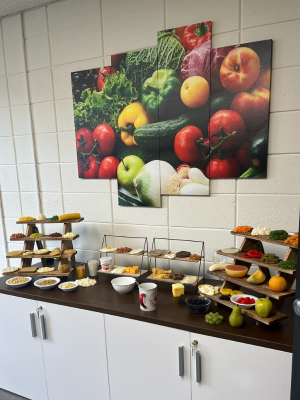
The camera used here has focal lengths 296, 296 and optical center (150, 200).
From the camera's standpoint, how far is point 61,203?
271 cm

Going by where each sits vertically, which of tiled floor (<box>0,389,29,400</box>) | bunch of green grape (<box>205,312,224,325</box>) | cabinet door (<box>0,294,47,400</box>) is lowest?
tiled floor (<box>0,389,29,400</box>)

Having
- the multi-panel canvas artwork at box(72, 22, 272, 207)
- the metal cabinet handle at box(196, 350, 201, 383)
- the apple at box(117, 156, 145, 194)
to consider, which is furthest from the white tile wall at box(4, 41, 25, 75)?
the metal cabinet handle at box(196, 350, 201, 383)

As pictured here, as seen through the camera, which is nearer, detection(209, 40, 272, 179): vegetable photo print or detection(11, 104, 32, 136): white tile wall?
detection(209, 40, 272, 179): vegetable photo print

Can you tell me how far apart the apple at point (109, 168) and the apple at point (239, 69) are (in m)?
1.00

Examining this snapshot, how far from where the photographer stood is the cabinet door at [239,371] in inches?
54.3

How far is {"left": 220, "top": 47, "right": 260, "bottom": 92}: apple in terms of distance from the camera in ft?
6.13

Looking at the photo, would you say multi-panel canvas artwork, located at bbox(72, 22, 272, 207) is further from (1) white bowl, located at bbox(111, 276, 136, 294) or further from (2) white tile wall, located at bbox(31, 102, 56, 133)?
(1) white bowl, located at bbox(111, 276, 136, 294)

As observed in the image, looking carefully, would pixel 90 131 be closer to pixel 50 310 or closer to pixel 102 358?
pixel 50 310

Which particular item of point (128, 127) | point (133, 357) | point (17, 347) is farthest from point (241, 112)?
point (17, 347)

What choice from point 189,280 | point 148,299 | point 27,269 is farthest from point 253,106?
point 27,269

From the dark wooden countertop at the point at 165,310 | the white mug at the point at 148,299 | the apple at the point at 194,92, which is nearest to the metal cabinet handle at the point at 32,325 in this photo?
the dark wooden countertop at the point at 165,310

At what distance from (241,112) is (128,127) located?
0.85m

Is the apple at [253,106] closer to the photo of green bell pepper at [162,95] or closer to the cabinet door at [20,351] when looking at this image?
the photo of green bell pepper at [162,95]

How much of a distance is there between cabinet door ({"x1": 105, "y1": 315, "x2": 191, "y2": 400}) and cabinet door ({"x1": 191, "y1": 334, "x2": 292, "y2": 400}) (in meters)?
0.09
